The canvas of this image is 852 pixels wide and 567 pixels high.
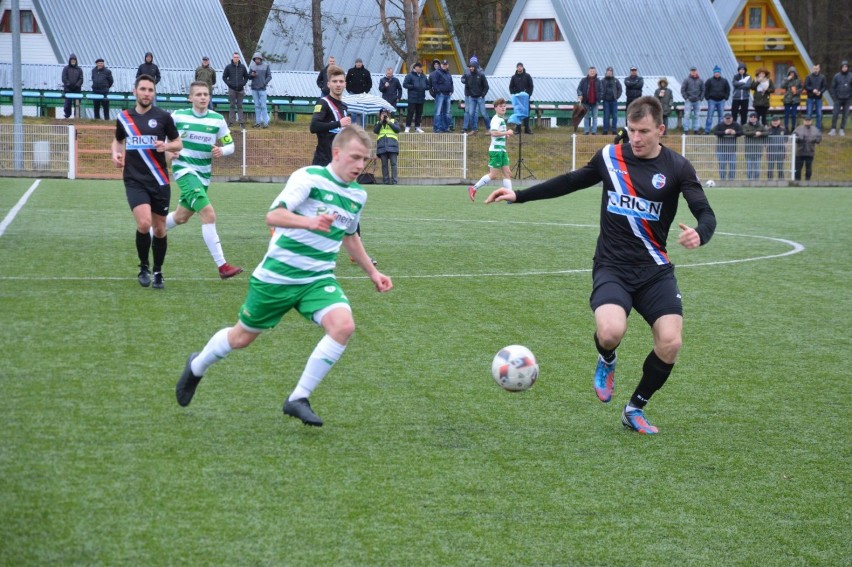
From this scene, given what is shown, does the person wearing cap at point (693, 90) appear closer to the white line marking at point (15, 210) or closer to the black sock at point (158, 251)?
the white line marking at point (15, 210)

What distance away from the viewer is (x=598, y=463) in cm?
571

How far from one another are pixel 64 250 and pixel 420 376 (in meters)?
7.59

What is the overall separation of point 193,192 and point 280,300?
546 cm

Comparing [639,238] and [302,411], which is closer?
[302,411]

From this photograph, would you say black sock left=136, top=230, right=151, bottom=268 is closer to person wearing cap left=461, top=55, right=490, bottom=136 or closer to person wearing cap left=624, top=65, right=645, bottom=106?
person wearing cap left=461, top=55, right=490, bottom=136

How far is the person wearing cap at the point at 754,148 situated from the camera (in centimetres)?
3244

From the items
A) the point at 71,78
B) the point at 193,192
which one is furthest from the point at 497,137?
the point at 71,78

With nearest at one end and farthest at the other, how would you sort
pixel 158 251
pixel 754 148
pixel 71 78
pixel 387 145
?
pixel 158 251
pixel 387 145
pixel 754 148
pixel 71 78

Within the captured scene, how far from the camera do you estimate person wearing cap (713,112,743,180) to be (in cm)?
3231

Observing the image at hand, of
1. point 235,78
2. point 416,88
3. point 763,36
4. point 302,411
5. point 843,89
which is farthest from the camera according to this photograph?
point 763,36

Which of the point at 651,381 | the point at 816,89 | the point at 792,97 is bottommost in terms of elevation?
the point at 651,381

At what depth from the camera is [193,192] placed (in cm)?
1128

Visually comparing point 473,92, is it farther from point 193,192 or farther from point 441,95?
point 193,192

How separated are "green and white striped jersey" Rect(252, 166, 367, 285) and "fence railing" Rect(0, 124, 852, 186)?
2421cm
